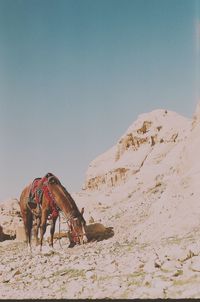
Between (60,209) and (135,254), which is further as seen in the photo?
(60,209)

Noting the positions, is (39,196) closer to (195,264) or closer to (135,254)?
(135,254)

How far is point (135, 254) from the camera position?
11898 mm

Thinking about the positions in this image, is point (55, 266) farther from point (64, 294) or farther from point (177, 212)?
point (177, 212)

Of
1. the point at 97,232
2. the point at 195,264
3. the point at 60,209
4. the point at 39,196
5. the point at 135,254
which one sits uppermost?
the point at 39,196

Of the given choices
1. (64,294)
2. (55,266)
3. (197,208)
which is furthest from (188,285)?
(197,208)

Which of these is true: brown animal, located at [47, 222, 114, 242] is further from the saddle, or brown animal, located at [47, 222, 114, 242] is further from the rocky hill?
the saddle

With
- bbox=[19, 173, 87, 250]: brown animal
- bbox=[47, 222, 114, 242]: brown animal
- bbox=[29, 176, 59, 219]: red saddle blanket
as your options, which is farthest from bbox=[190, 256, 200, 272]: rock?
bbox=[47, 222, 114, 242]: brown animal

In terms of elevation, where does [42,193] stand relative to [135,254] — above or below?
above

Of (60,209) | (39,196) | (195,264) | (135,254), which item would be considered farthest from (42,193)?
(195,264)

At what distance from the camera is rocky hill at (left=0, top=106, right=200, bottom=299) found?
878 cm

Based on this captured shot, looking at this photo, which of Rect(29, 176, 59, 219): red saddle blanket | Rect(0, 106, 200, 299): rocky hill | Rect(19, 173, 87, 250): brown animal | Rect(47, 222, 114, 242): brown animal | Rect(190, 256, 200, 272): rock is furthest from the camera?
Rect(47, 222, 114, 242): brown animal

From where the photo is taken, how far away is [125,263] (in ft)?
35.4

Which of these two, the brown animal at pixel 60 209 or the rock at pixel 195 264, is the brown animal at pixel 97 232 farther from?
the rock at pixel 195 264

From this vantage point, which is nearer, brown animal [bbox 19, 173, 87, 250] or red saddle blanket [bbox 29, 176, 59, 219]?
brown animal [bbox 19, 173, 87, 250]
